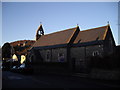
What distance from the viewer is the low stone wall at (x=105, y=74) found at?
Result: 1783cm

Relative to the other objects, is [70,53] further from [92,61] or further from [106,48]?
[92,61]

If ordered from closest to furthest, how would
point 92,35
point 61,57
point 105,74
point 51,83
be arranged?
point 51,83, point 105,74, point 92,35, point 61,57

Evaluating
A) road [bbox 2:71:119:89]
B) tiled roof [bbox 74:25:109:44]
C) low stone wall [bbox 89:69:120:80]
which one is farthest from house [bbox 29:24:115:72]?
road [bbox 2:71:119:89]

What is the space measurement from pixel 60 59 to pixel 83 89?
90.8ft

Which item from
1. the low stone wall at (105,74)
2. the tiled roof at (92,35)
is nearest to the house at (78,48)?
the tiled roof at (92,35)

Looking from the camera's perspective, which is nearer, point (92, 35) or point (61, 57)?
point (92, 35)

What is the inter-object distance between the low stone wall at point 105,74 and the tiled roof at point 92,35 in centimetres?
1259

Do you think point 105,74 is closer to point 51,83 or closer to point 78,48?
point 51,83

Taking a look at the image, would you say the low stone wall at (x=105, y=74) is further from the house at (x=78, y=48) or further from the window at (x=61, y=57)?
the window at (x=61, y=57)

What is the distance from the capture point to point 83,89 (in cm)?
1122

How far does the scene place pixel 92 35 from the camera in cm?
3616

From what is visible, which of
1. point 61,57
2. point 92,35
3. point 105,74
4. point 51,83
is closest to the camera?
point 51,83

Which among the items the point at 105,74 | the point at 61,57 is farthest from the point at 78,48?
the point at 105,74

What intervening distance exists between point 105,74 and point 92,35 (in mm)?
17980
